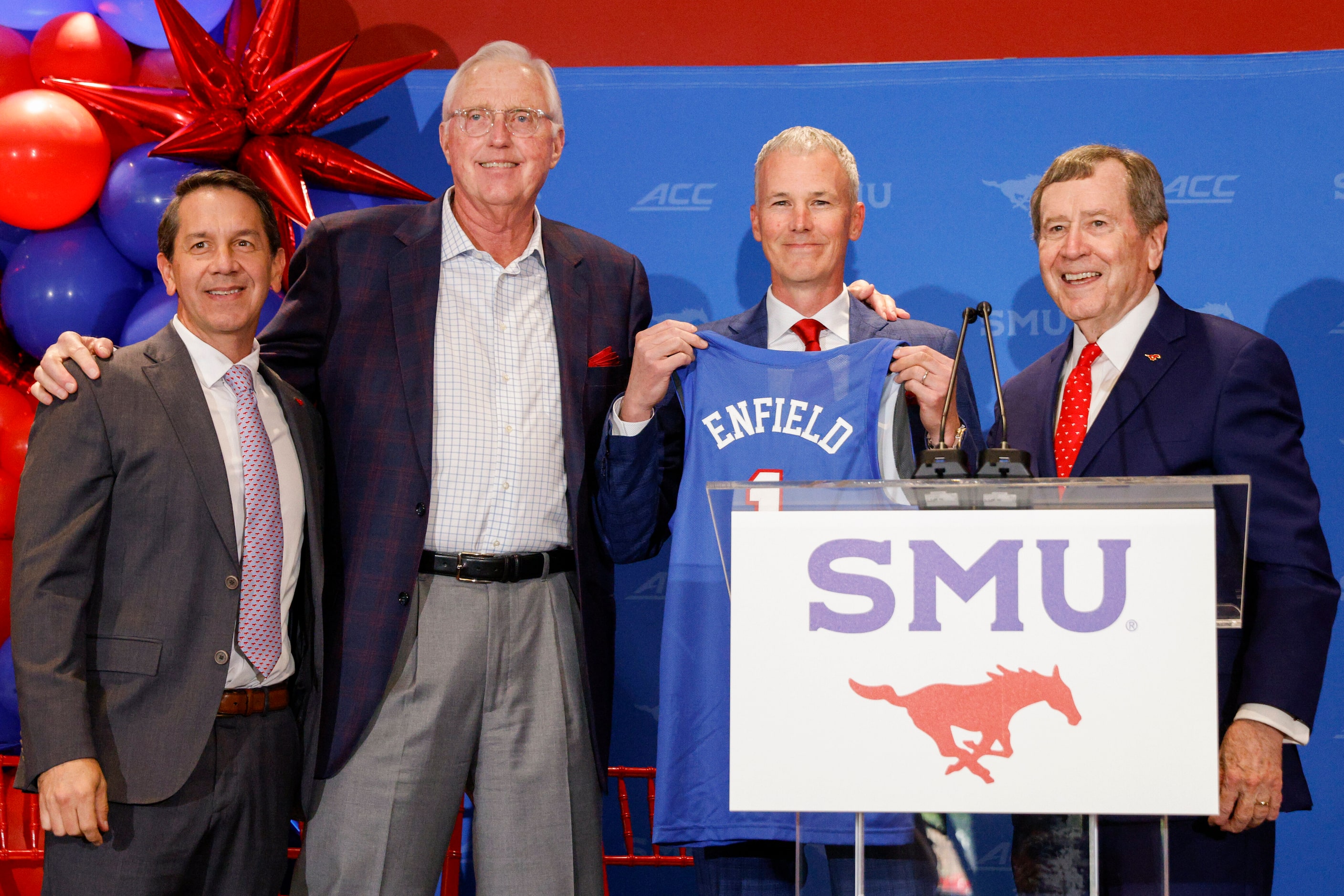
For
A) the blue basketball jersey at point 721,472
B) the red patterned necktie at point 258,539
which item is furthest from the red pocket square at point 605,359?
the red patterned necktie at point 258,539

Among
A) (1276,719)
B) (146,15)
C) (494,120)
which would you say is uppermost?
(146,15)

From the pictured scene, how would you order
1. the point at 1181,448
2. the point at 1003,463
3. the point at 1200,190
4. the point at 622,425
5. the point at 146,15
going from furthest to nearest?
the point at 1200,190
the point at 146,15
the point at 622,425
the point at 1181,448
the point at 1003,463

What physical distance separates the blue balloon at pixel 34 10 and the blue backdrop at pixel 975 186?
89 cm

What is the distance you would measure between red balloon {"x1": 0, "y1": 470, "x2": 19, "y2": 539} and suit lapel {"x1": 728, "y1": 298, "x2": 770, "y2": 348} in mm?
2261

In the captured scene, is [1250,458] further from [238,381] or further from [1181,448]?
[238,381]

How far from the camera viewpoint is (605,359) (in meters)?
2.65

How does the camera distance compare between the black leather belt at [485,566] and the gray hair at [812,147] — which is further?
the gray hair at [812,147]

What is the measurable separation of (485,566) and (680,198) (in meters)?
1.73

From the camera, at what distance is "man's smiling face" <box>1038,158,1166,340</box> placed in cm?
247

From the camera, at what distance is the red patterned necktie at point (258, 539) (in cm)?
236

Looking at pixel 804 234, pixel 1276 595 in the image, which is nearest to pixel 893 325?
pixel 804 234

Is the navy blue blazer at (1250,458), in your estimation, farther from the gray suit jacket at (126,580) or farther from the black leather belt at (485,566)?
the gray suit jacket at (126,580)

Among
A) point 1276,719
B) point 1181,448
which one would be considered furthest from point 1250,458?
point 1276,719

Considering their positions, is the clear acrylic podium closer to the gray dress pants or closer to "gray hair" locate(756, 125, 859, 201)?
the gray dress pants
